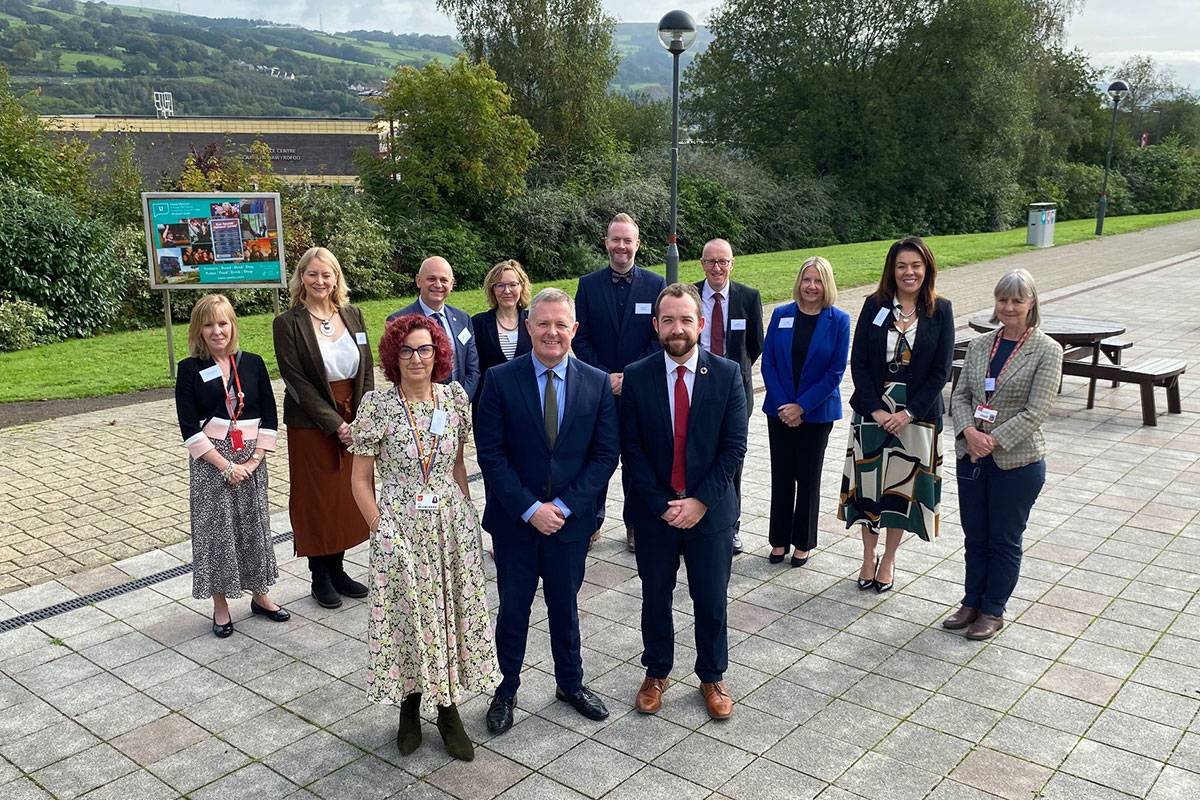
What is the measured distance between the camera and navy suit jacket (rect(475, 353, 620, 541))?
432 cm

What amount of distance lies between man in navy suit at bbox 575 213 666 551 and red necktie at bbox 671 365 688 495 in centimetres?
181

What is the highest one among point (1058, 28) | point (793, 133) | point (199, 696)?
point (1058, 28)

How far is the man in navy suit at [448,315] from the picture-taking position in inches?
240

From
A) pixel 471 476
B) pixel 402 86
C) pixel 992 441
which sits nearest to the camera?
pixel 992 441

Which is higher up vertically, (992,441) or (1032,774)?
(992,441)

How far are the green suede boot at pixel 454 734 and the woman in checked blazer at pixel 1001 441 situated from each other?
2.77 m

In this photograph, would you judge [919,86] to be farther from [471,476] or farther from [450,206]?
[471,476]

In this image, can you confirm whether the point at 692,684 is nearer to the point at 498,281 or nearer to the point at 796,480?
the point at 796,480

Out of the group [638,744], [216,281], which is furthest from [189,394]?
[216,281]

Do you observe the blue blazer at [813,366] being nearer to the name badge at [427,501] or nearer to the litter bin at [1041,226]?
the name badge at [427,501]

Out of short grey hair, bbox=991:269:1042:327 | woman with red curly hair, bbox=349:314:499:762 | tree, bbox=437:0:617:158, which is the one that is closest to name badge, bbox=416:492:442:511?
woman with red curly hair, bbox=349:314:499:762

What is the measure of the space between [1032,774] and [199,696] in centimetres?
380

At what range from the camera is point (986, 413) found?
17.3 ft

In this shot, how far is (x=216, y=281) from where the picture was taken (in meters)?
11.7
